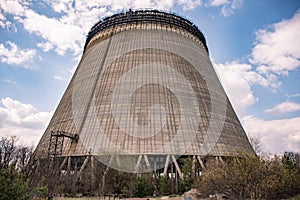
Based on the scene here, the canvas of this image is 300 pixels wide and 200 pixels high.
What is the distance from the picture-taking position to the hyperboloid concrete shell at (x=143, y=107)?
23.8m

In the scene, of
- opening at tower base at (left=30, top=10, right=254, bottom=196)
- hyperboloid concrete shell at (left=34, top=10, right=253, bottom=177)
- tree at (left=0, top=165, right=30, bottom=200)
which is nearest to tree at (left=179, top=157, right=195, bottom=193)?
opening at tower base at (left=30, top=10, right=254, bottom=196)

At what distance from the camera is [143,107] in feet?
83.3

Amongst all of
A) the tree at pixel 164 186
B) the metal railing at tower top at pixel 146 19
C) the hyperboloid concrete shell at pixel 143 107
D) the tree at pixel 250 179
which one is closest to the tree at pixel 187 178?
the hyperboloid concrete shell at pixel 143 107

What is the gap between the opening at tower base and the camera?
23.2 metres

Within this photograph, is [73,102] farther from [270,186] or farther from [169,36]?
[270,186]

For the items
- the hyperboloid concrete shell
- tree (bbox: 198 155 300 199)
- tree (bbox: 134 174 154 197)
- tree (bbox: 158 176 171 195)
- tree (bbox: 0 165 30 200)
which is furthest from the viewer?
the hyperboloid concrete shell

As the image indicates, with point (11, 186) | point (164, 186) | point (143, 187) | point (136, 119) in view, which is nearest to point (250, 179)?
point (143, 187)

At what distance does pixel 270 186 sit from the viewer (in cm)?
1390

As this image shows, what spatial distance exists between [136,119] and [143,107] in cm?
136

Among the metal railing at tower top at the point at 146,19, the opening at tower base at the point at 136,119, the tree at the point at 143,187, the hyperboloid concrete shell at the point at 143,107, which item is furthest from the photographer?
the metal railing at tower top at the point at 146,19

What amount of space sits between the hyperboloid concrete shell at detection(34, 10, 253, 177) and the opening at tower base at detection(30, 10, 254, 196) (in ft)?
0.28

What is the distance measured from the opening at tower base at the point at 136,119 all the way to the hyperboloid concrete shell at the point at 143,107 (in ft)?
0.28

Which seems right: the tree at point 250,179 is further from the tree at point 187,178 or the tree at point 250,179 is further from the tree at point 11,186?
the tree at point 11,186

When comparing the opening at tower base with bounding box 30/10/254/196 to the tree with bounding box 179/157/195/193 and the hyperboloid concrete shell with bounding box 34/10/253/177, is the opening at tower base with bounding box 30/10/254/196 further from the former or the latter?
the tree with bounding box 179/157/195/193
